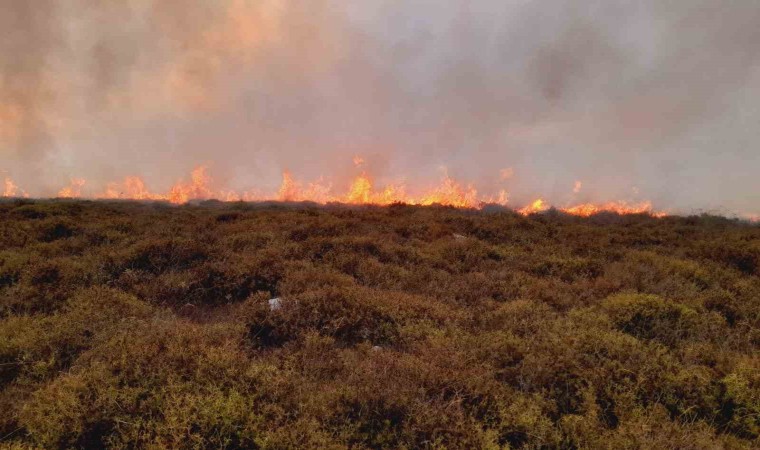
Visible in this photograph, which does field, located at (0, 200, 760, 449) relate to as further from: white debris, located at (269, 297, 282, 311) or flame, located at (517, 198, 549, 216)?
flame, located at (517, 198, 549, 216)

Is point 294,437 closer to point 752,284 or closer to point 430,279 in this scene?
point 430,279

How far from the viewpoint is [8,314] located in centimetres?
827

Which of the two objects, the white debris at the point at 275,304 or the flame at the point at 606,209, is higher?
the flame at the point at 606,209

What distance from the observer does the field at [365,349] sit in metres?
4.99

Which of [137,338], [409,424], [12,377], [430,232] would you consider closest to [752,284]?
[430,232]

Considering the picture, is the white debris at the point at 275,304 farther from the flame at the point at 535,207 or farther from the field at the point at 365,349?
the flame at the point at 535,207

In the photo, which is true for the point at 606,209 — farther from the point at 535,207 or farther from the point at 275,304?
the point at 275,304

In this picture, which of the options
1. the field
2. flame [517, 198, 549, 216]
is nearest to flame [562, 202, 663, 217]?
flame [517, 198, 549, 216]

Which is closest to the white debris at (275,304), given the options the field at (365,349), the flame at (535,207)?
the field at (365,349)

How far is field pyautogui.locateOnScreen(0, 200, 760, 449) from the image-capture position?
4992 millimetres

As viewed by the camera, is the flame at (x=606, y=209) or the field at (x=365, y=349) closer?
the field at (x=365, y=349)

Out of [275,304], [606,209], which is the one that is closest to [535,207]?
[606,209]

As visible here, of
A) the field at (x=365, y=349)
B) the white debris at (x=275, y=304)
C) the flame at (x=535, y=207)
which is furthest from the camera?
the flame at (x=535, y=207)

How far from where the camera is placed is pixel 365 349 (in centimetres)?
720
